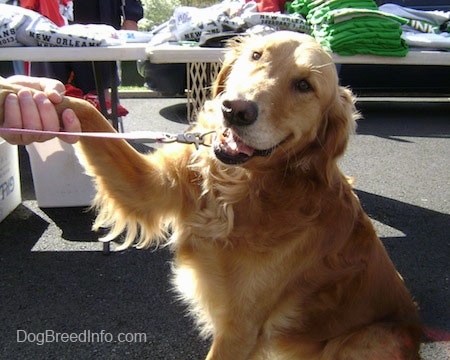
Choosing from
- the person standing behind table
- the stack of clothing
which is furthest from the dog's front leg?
the stack of clothing

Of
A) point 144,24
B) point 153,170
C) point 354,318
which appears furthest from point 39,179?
point 144,24

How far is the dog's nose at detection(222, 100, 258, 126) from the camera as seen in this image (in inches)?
58.4

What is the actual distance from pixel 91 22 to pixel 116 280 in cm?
255

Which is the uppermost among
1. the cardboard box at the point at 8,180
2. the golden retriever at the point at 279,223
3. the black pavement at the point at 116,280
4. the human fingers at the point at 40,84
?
the human fingers at the point at 40,84

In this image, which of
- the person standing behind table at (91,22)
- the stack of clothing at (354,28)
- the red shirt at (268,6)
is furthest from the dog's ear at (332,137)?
the red shirt at (268,6)

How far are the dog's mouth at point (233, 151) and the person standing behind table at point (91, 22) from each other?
2071mm

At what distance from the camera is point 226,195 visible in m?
1.86

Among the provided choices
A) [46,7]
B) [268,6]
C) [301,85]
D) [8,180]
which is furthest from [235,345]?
[268,6]

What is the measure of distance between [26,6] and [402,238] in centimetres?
315

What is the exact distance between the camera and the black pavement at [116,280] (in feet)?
7.16

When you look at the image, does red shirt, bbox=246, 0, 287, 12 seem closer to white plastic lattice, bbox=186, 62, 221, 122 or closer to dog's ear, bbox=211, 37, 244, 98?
white plastic lattice, bbox=186, 62, 221, 122

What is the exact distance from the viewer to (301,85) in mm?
1723

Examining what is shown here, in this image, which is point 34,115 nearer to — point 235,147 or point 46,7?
point 235,147

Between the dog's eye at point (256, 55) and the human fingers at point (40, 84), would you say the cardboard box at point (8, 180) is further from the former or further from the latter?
the dog's eye at point (256, 55)
